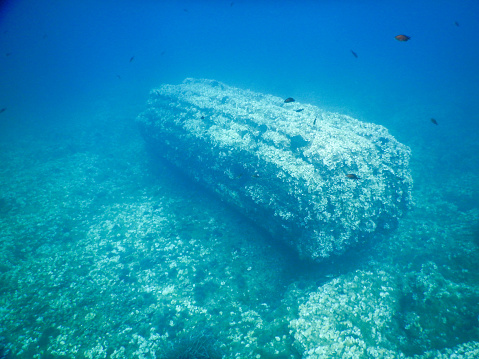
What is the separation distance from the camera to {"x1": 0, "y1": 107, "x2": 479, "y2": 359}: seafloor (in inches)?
247

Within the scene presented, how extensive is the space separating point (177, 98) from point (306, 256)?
46.3ft

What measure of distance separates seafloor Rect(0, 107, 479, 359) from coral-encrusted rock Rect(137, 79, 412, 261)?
1.30 m

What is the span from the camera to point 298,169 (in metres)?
8.63

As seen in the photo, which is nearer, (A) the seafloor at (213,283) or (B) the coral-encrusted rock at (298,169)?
(A) the seafloor at (213,283)

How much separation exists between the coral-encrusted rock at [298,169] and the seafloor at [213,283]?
1302mm

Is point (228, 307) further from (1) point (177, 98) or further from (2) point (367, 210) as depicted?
(1) point (177, 98)

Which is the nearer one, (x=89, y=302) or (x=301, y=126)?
(x=89, y=302)

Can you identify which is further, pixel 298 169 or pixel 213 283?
pixel 298 169

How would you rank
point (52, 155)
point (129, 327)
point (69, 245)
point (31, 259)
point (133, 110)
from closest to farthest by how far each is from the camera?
point (129, 327), point (31, 259), point (69, 245), point (52, 155), point (133, 110)

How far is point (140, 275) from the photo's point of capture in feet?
28.7

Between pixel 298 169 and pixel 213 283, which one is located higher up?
pixel 298 169

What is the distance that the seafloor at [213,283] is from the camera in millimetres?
6281

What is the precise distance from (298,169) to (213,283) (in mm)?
5808

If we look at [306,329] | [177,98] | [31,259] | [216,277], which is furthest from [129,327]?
[177,98]
